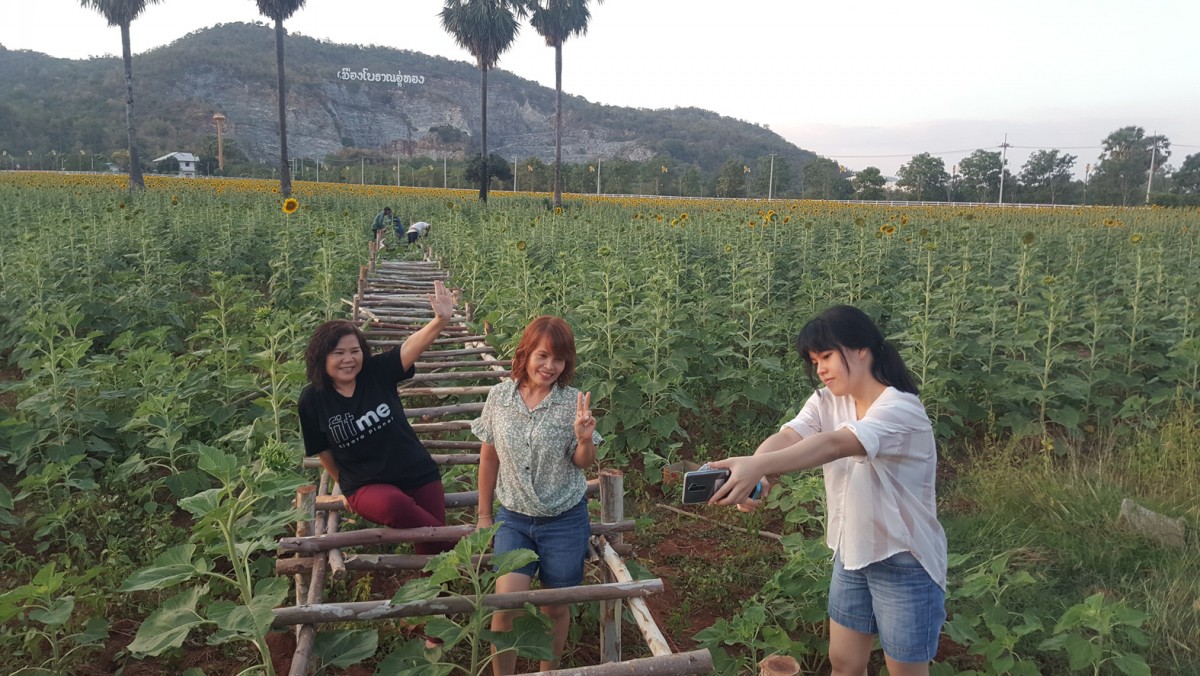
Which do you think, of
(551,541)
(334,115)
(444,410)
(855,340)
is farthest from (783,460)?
(334,115)

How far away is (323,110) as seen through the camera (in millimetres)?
97625

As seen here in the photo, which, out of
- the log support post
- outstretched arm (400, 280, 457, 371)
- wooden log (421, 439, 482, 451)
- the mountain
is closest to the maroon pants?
outstretched arm (400, 280, 457, 371)

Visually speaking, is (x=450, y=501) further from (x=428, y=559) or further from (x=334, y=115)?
(x=334, y=115)

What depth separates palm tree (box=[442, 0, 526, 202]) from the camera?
33.9 meters

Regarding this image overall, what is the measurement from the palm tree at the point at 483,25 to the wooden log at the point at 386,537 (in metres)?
32.0

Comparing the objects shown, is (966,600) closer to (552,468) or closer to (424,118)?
(552,468)

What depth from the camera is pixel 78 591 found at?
10.1 feet

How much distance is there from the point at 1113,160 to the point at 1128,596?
5878cm

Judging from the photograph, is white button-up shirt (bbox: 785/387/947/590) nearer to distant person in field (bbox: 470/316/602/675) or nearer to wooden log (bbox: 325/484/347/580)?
distant person in field (bbox: 470/316/602/675)

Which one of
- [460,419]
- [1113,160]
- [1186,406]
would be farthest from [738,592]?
[1113,160]

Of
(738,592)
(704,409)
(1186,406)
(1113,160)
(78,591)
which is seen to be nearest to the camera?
(78,591)

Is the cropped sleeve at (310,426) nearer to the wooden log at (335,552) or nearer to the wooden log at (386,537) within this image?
the wooden log at (335,552)

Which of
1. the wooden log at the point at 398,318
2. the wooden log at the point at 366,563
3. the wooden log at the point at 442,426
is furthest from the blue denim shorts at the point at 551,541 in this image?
the wooden log at the point at 398,318

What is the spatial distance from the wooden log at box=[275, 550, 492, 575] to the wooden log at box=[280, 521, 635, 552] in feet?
0.15
